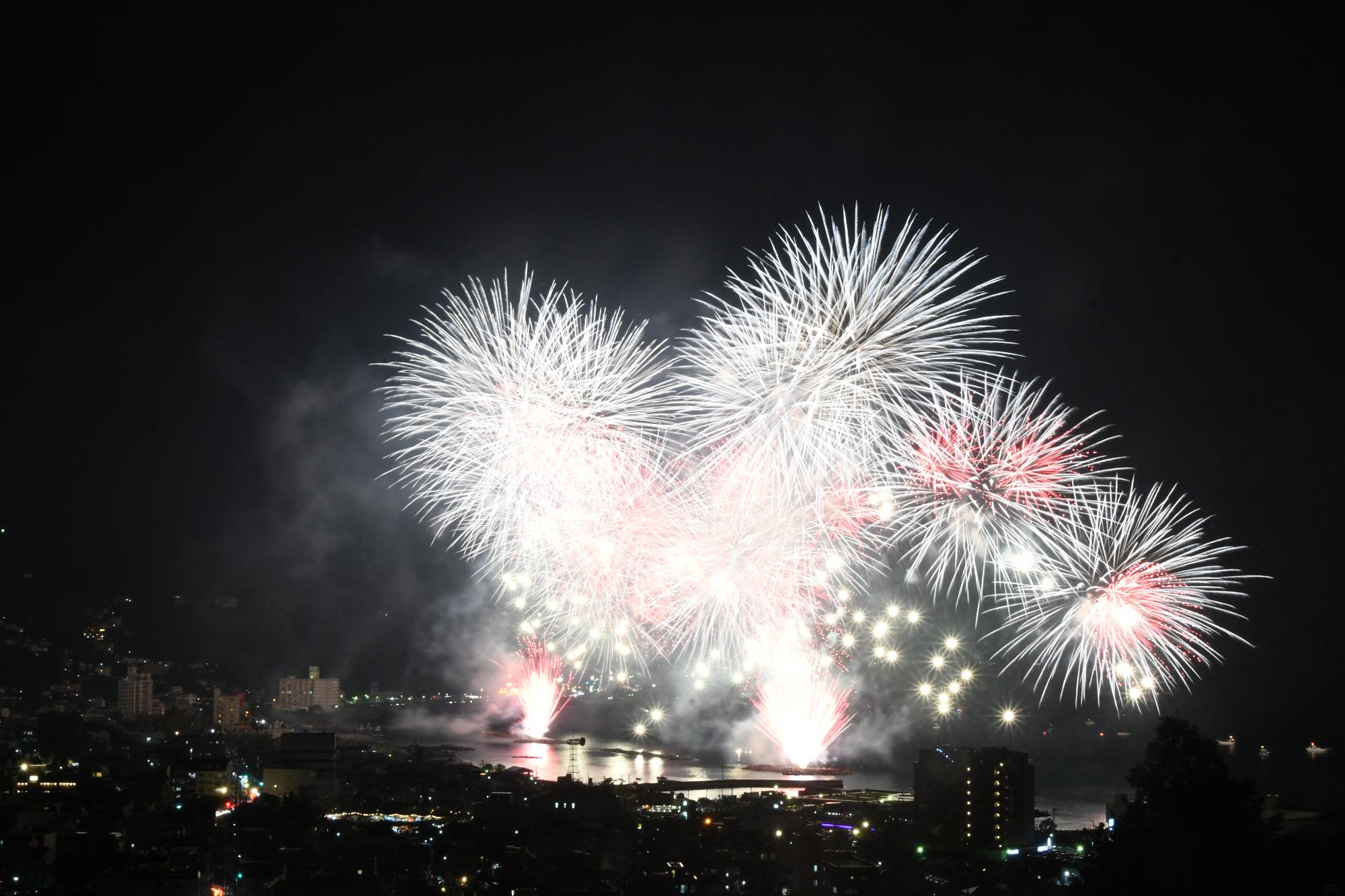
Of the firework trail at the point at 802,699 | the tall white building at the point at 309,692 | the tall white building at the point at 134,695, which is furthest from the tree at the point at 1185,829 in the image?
the tall white building at the point at 309,692

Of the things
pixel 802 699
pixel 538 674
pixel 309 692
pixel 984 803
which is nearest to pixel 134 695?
pixel 309 692

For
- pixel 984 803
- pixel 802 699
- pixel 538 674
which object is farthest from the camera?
pixel 538 674

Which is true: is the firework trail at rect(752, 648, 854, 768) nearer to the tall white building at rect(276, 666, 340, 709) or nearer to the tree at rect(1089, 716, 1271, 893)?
the tree at rect(1089, 716, 1271, 893)

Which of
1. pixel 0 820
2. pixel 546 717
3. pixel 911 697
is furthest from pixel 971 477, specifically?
pixel 546 717

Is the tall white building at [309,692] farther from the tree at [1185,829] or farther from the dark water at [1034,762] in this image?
the tree at [1185,829]

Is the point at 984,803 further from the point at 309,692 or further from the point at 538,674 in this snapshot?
the point at 309,692

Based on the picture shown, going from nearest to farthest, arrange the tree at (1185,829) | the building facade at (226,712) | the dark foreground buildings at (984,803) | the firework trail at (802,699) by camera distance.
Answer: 1. the tree at (1185,829)
2. the dark foreground buildings at (984,803)
3. the firework trail at (802,699)
4. the building facade at (226,712)

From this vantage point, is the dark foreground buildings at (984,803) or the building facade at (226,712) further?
the building facade at (226,712)

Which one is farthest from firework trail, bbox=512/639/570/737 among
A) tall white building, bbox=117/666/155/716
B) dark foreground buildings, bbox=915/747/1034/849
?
tall white building, bbox=117/666/155/716
